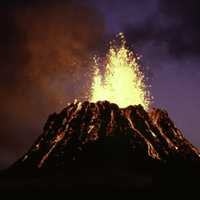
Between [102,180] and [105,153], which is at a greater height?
[105,153]

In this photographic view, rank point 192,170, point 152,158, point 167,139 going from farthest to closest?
1. point 167,139
2. point 152,158
3. point 192,170

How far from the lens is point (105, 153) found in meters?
138

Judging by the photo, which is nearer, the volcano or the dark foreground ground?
the dark foreground ground

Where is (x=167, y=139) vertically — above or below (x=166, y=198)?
above

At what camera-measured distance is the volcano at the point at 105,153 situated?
4840 inches

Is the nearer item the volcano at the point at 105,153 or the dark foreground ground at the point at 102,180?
the dark foreground ground at the point at 102,180

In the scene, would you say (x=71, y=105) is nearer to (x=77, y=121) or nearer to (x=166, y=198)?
(x=77, y=121)

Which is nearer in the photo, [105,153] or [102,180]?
[102,180]

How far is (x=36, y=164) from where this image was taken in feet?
446

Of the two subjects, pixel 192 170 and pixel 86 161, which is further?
pixel 86 161

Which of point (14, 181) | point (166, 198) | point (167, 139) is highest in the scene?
point (167, 139)

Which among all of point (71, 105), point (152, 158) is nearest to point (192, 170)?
point (152, 158)

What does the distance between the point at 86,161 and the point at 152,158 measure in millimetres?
14236

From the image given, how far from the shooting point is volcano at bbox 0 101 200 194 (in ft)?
403
